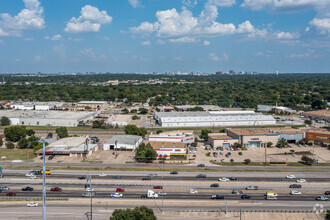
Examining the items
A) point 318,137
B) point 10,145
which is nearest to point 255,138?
point 318,137

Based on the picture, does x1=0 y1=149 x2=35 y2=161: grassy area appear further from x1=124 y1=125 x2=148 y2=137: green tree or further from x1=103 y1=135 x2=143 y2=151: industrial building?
x1=124 y1=125 x2=148 y2=137: green tree

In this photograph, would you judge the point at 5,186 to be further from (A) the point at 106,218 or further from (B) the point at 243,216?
(B) the point at 243,216

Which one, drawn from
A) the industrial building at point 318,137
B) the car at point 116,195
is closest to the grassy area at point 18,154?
the car at point 116,195

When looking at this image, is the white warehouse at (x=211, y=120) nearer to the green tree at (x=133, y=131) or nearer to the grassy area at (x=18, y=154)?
the green tree at (x=133, y=131)

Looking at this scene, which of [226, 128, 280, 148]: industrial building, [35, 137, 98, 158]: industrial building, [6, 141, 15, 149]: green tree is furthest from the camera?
[226, 128, 280, 148]: industrial building

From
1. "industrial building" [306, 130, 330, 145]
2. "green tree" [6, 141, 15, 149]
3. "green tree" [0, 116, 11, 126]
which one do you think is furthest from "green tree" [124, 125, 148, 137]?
"green tree" [0, 116, 11, 126]
